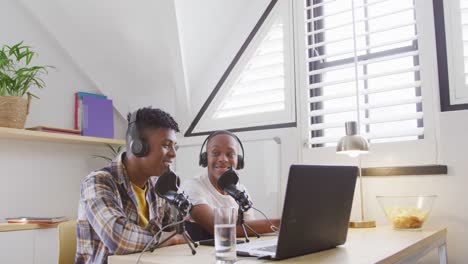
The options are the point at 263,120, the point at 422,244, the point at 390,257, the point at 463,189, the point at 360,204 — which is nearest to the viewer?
the point at 390,257

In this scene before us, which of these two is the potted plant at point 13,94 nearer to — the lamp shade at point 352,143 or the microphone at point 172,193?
the microphone at point 172,193

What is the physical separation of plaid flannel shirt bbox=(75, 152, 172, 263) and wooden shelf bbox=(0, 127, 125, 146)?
1237mm

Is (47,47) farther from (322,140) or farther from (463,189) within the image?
(463,189)

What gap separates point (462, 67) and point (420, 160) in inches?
22.0

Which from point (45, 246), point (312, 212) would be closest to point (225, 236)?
point (312, 212)

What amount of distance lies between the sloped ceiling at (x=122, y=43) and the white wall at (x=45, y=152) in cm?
8

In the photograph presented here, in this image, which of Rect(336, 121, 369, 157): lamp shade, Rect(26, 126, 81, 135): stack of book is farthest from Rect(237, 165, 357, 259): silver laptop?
Rect(26, 126, 81, 135): stack of book

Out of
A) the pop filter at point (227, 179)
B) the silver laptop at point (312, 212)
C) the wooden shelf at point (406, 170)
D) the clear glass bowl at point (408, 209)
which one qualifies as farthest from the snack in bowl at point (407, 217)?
the pop filter at point (227, 179)

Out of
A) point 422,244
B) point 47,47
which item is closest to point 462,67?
point 422,244

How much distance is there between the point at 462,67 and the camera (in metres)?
2.30

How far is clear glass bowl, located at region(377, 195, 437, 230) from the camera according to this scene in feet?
6.60

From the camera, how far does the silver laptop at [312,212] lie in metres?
1.11

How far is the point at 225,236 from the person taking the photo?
1099 mm

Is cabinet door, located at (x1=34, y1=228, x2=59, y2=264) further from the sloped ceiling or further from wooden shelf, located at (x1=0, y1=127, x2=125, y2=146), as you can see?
the sloped ceiling
